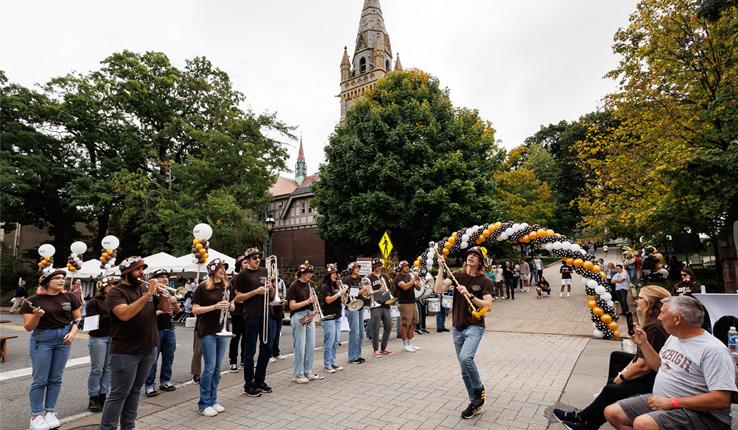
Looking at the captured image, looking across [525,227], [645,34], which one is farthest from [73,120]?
[645,34]

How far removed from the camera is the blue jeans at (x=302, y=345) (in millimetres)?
6793

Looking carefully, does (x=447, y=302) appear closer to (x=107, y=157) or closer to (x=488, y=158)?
(x=488, y=158)

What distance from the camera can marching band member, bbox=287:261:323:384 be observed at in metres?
6.80

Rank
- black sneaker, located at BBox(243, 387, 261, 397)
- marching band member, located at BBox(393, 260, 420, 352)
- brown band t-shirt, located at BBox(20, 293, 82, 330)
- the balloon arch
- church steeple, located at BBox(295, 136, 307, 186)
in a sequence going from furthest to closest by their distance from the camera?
church steeple, located at BBox(295, 136, 307, 186) < the balloon arch < marching band member, located at BBox(393, 260, 420, 352) < black sneaker, located at BBox(243, 387, 261, 397) < brown band t-shirt, located at BBox(20, 293, 82, 330)

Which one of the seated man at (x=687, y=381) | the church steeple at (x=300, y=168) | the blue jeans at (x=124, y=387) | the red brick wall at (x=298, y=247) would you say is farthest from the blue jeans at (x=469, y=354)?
the church steeple at (x=300, y=168)

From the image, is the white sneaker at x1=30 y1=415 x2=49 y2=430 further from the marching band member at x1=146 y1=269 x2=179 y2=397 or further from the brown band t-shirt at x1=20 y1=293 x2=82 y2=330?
the marching band member at x1=146 y1=269 x2=179 y2=397

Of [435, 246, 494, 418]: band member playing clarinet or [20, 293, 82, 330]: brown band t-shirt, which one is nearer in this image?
[435, 246, 494, 418]: band member playing clarinet

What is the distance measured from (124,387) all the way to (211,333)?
1474 mm

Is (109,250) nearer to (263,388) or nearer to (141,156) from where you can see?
(263,388)

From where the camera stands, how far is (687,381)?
3.19 meters

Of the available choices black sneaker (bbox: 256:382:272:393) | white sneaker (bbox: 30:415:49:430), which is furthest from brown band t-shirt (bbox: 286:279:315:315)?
white sneaker (bbox: 30:415:49:430)

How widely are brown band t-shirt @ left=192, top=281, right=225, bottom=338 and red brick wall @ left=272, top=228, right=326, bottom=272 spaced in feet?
92.3

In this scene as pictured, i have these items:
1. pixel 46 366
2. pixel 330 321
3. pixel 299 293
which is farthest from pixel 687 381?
pixel 46 366

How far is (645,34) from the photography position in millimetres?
16500
